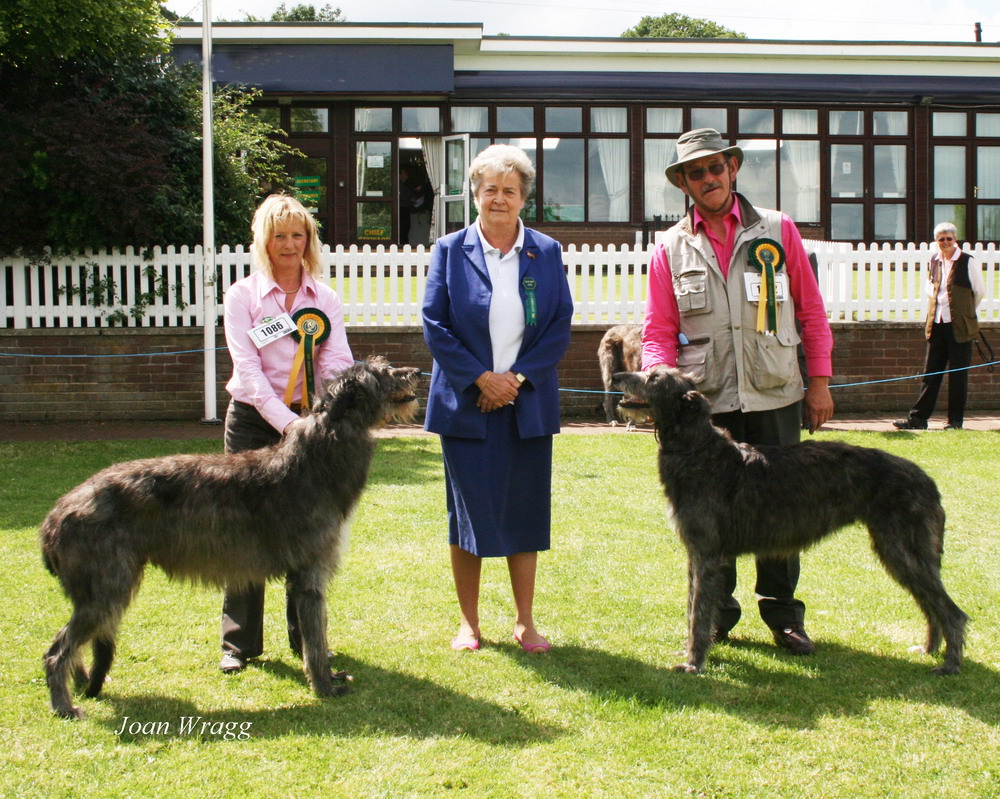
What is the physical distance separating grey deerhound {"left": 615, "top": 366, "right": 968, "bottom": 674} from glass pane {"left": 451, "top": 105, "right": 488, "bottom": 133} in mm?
19844

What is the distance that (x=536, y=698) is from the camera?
14.6 feet

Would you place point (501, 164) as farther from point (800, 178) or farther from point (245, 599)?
point (800, 178)

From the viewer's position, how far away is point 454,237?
5.02 m

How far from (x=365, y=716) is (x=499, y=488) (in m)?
1.29

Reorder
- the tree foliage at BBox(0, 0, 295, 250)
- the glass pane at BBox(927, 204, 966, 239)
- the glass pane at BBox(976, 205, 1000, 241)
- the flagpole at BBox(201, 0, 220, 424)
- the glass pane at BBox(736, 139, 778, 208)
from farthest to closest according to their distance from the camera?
the glass pane at BBox(976, 205, 1000, 241) → the glass pane at BBox(927, 204, 966, 239) → the glass pane at BBox(736, 139, 778, 208) → the flagpole at BBox(201, 0, 220, 424) → the tree foliage at BBox(0, 0, 295, 250)

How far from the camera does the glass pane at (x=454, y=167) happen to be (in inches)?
896

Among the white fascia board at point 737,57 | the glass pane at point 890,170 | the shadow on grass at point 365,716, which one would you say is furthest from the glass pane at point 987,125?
the shadow on grass at point 365,716

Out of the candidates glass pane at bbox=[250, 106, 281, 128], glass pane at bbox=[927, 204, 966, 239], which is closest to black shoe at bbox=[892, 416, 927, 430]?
glass pane at bbox=[927, 204, 966, 239]

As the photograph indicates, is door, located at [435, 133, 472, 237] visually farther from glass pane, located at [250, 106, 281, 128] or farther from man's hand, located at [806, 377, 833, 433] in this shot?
man's hand, located at [806, 377, 833, 433]

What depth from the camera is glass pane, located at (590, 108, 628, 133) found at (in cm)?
2377

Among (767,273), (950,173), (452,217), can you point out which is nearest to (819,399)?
(767,273)

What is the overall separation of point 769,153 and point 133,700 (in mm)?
22916

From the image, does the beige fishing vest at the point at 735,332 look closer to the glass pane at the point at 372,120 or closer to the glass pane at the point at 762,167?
the glass pane at the point at 372,120

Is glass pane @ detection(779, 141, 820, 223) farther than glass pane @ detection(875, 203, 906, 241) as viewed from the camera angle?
No
